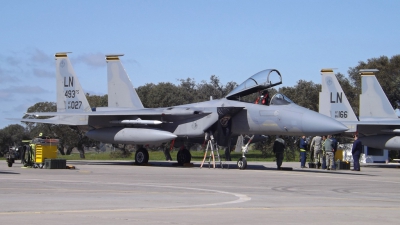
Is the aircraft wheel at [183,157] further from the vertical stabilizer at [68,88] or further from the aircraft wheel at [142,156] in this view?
the vertical stabilizer at [68,88]

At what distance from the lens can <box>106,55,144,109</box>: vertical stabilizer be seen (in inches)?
1086

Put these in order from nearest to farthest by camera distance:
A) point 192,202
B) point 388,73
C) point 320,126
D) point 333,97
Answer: point 192,202
point 320,126
point 333,97
point 388,73

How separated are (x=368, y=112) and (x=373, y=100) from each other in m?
0.63

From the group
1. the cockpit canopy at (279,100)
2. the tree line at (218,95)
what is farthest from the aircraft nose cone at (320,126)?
the tree line at (218,95)

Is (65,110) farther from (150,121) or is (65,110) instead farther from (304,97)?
(304,97)

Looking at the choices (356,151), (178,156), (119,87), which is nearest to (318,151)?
(356,151)

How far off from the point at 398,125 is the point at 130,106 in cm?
1178

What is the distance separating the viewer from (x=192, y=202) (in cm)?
1027

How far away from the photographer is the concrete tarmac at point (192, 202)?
321 inches

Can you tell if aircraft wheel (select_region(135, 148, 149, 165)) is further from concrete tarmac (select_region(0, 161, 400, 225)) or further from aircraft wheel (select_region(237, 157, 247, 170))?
concrete tarmac (select_region(0, 161, 400, 225))

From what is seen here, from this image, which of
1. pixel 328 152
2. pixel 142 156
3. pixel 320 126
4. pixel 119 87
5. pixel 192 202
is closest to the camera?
pixel 192 202

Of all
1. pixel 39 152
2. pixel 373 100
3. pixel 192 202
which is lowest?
pixel 192 202

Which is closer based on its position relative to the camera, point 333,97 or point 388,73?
point 333,97

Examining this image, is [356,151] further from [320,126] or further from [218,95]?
[218,95]
